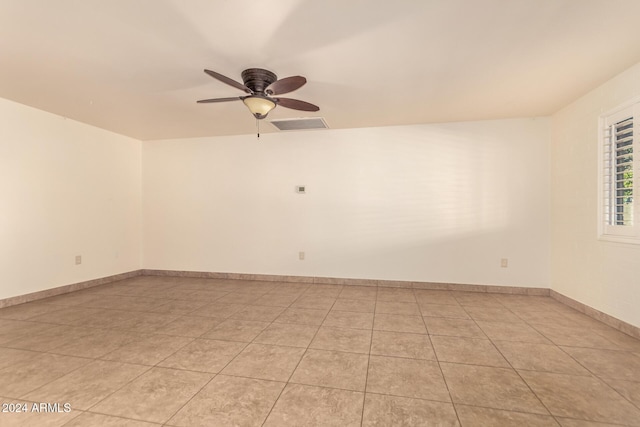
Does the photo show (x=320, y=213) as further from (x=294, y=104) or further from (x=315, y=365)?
(x=315, y=365)

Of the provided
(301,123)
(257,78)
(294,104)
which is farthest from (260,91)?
(301,123)

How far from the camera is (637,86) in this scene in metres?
2.57

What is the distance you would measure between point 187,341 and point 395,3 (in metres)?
A: 3.06

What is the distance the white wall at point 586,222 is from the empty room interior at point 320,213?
0.09 feet

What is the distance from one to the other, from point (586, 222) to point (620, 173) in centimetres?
65

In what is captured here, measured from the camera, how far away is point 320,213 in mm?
4645

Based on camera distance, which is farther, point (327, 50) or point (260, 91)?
point (260, 91)

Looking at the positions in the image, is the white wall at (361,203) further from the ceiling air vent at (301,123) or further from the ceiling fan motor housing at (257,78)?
the ceiling fan motor housing at (257,78)

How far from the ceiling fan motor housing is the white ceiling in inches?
2.3

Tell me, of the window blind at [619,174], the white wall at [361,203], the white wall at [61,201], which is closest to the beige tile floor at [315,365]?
the white wall at [61,201]

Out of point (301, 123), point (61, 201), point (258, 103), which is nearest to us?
point (258, 103)

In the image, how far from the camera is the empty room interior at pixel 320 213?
72.2 inches

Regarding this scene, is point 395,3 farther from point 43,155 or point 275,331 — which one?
point 43,155

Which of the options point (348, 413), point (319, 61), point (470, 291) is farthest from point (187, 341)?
point (470, 291)
